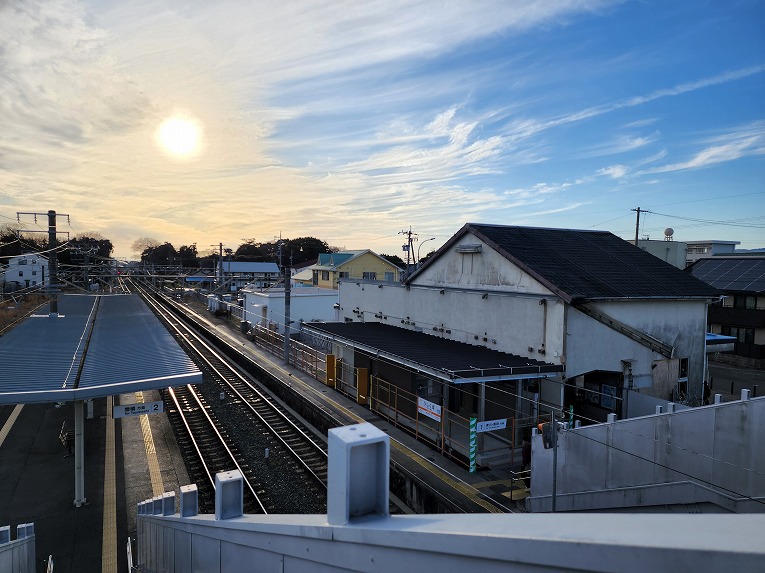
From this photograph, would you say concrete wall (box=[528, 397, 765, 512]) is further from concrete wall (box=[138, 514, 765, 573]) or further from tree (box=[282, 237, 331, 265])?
tree (box=[282, 237, 331, 265])

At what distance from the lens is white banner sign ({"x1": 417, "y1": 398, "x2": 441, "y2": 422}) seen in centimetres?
1170

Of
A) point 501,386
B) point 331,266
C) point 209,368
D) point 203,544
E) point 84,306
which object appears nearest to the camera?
point 203,544

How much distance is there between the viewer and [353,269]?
44.8m

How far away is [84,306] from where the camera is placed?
24891mm

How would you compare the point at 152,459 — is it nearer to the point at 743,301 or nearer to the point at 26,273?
the point at 743,301

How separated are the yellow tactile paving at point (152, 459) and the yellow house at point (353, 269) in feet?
95.3

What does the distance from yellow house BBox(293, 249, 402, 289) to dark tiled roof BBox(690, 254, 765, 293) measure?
23.4 metres

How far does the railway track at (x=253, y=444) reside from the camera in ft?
34.1

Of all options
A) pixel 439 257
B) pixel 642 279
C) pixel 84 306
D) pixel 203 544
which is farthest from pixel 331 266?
pixel 203 544

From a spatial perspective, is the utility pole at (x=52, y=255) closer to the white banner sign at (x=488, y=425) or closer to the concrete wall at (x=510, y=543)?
the white banner sign at (x=488, y=425)

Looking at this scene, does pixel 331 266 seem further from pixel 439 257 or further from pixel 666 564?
pixel 666 564

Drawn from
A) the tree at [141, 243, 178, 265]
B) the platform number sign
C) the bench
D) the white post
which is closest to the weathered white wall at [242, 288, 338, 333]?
the bench

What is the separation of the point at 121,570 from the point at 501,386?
29.3 feet

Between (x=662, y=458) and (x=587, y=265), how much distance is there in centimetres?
763
